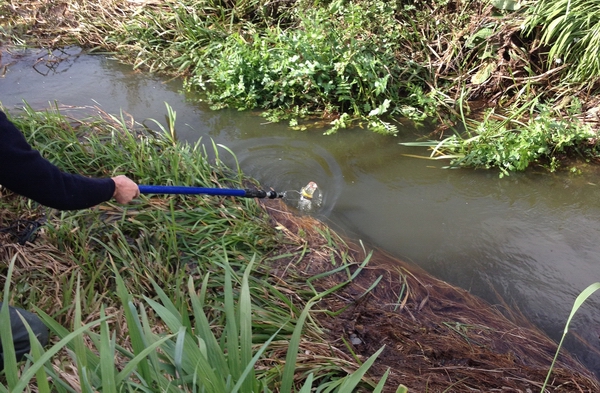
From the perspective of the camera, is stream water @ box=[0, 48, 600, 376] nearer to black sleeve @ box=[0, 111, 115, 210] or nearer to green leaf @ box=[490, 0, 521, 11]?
green leaf @ box=[490, 0, 521, 11]

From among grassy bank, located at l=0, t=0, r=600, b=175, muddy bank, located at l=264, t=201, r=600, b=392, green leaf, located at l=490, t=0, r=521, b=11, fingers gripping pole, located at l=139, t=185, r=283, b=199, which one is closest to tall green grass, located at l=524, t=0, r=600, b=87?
grassy bank, located at l=0, t=0, r=600, b=175

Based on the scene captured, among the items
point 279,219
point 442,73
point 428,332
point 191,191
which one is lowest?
point 428,332

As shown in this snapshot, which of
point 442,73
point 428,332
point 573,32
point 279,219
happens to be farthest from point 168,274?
point 573,32

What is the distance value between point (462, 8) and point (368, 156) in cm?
205

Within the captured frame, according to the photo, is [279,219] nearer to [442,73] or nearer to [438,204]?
[438,204]

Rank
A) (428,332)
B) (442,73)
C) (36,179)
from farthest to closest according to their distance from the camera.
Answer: (442,73) → (428,332) → (36,179)

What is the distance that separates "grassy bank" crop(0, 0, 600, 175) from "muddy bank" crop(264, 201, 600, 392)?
158 cm

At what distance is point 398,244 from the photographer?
12.0ft

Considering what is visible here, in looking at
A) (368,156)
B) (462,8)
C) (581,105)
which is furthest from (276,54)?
(581,105)

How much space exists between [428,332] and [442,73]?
3.26 m

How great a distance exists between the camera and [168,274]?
3.00m

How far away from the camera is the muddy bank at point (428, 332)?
245 cm

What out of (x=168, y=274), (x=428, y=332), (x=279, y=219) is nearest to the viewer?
(x=428, y=332)

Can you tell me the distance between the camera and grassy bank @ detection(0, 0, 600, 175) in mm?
4402
